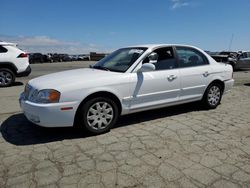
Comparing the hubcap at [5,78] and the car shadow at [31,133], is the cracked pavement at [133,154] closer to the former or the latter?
the car shadow at [31,133]

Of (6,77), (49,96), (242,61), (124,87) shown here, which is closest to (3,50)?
(6,77)

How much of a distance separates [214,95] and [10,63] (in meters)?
7.58

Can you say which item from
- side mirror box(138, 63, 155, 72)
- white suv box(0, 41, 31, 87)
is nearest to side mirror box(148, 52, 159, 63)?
side mirror box(138, 63, 155, 72)

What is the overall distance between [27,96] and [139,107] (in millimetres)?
2011

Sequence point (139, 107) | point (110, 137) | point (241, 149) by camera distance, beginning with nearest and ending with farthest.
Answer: point (241, 149)
point (110, 137)
point (139, 107)

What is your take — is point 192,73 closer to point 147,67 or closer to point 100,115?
point 147,67

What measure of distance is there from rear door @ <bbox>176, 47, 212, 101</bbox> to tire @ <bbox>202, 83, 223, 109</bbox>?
0.16 m

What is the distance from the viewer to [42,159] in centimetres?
341

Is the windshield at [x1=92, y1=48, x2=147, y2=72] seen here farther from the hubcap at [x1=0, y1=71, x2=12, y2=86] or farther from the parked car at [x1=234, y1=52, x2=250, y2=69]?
the parked car at [x1=234, y1=52, x2=250, y2=69]

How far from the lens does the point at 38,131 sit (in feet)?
14.6

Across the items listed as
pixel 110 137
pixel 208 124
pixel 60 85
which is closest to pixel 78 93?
pixel 60 85

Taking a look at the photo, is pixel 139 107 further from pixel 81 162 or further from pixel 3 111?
pixel 3 111

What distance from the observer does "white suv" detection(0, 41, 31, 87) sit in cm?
954

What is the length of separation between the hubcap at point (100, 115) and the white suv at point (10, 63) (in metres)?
6.79
